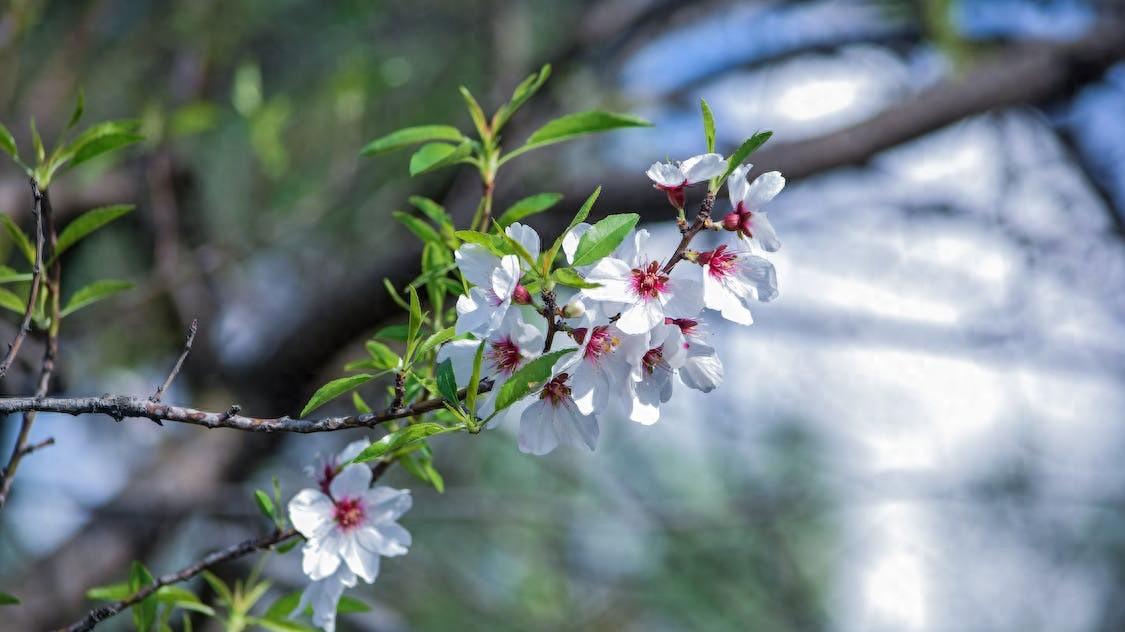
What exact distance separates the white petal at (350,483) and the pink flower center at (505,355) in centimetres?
14

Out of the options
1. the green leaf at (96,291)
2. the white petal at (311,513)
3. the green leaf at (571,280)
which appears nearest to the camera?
the green leaf at (571,280)

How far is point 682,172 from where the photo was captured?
1.75 ft

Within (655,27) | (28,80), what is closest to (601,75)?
(655,27)

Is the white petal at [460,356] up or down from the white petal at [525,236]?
down

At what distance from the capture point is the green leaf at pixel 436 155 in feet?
1.99

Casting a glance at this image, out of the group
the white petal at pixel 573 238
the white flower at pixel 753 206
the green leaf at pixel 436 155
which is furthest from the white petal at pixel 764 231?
the green leaf at pixel 436 155

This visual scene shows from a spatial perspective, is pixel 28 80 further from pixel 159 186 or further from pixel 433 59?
pixel 433 59

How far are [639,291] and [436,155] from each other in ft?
0.70

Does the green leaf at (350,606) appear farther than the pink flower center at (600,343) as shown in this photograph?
Yes

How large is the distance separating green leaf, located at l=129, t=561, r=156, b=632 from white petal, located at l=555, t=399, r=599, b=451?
321 millimetres

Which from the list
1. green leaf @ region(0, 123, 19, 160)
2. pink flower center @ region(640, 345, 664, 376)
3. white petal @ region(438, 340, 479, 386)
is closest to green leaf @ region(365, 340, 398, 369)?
white petal @ region(438, 340, 479, 386)

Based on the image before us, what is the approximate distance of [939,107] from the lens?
171cm

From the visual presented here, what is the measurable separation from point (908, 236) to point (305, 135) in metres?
1.56

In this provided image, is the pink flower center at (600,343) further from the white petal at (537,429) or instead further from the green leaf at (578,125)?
the green leaf at (578,125)
